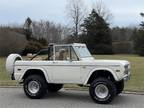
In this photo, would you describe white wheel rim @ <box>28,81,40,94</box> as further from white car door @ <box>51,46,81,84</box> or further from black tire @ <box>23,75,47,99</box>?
white car door @ <box>51,46,81,84</box>

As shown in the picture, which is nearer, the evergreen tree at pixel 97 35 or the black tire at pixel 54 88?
the black tire at pixel 54 88

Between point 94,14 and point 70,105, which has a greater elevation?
point 94,14

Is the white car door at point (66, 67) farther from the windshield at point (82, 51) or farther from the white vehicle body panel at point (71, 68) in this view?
the windshield at point (82, 51)

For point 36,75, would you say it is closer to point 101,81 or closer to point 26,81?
point 26,81

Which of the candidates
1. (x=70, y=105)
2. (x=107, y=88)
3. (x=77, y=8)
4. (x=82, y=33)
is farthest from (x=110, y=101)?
(x=77, y=8)

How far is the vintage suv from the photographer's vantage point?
11.6 m

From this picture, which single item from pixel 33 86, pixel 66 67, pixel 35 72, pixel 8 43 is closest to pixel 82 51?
pixel 66 67

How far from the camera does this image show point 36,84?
12578mm

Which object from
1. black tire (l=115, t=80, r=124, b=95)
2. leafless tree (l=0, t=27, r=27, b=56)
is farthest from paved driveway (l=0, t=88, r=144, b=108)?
leafless tree (l=0, t=27, r=27, b=56)

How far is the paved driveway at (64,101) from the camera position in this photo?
11.1 meters

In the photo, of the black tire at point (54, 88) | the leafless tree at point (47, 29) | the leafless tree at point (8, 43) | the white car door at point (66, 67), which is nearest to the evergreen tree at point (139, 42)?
the leafless tree at point (47, 29)

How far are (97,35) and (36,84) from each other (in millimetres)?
67494

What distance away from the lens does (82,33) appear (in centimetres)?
8250

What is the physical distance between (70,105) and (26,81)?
2.16 metres
